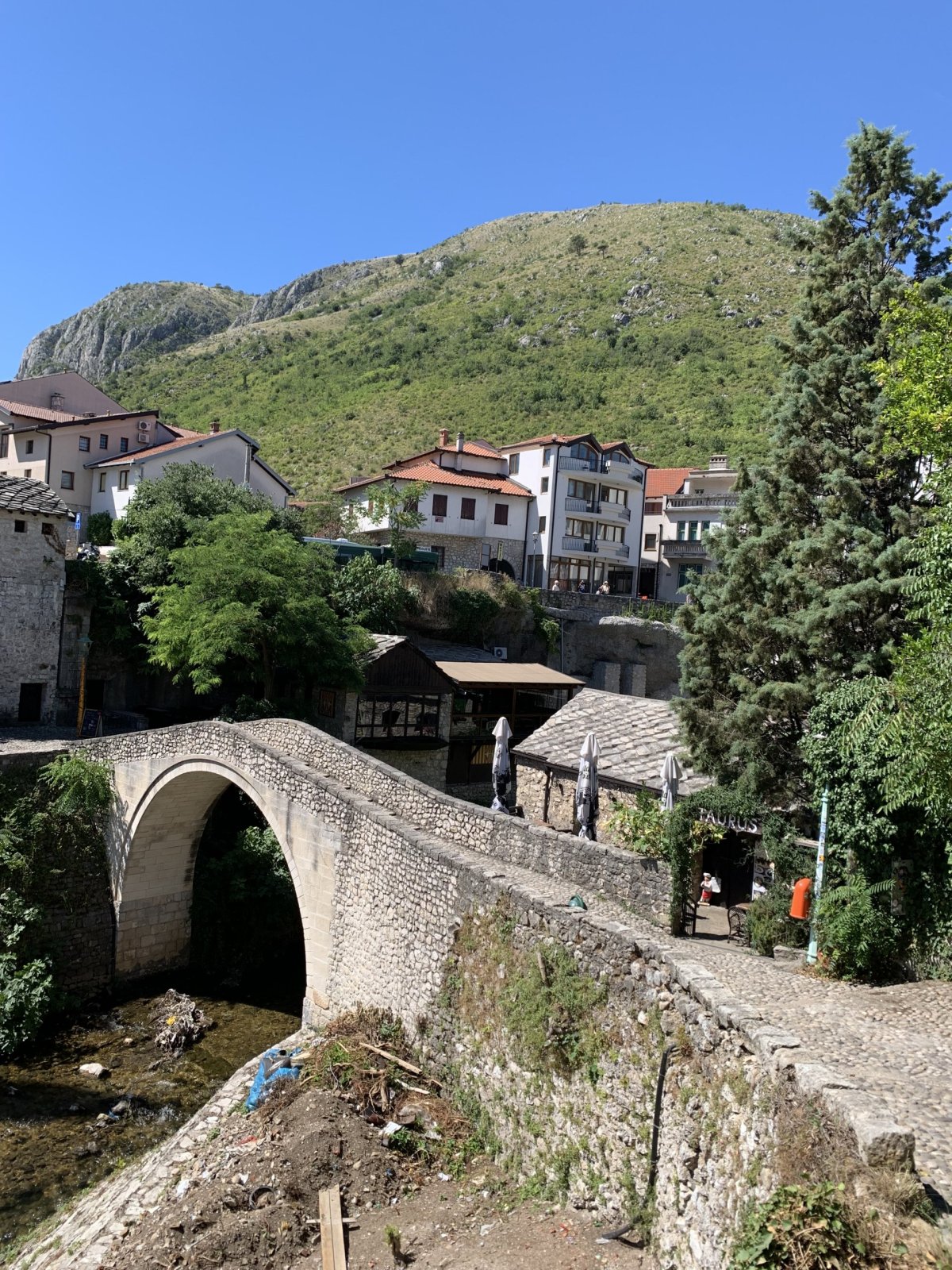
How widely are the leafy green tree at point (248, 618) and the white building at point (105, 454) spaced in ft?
36.9

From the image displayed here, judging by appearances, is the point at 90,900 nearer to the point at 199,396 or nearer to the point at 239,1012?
the point at 239,1012

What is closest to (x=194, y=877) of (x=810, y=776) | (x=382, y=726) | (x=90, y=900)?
(x=90, y=900)

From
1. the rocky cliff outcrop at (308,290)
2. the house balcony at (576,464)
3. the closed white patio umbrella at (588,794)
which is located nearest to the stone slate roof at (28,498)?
the closed white patio umbrella at (588,794)

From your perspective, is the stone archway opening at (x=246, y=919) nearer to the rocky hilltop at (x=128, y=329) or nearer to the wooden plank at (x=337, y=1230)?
the wooden plank at (x=337, y=1230)

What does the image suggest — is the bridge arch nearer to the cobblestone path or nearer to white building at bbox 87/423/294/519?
the cobblestone path

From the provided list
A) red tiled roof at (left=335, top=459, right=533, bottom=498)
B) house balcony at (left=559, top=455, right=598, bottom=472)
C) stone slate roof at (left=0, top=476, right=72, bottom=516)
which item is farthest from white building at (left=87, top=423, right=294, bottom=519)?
house balcony at (left=559, top=455, right=598, bottom=472)

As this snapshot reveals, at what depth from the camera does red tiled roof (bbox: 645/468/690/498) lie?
172 feet

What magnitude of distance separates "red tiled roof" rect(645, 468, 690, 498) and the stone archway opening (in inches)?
1448

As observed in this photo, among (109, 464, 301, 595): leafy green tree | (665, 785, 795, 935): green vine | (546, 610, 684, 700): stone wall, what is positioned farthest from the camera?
(546, 610, 684, 700): stone wall

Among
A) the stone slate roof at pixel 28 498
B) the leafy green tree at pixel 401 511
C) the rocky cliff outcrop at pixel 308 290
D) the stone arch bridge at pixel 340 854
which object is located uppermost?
the rocky cliff outcrop at pixel 308 290

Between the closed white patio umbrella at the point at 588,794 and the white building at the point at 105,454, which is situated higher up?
the white building at the point at 105,454

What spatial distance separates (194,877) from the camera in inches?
826

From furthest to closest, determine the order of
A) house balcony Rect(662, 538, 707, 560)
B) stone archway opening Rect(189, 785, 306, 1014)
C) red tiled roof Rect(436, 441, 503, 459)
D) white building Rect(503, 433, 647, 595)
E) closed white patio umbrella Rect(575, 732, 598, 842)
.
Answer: house balcony Rect(662, 538, 707, 560) → red tiled roof Rect(436, 441, 503, 459) → white building Rect(503, 433, 647, 595) → stone archway opening Rect(189, 785, 306, 1014) → closed white patio umbrella Rect(575, 732, 598, 842)

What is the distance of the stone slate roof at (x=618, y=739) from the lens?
17453 mm
